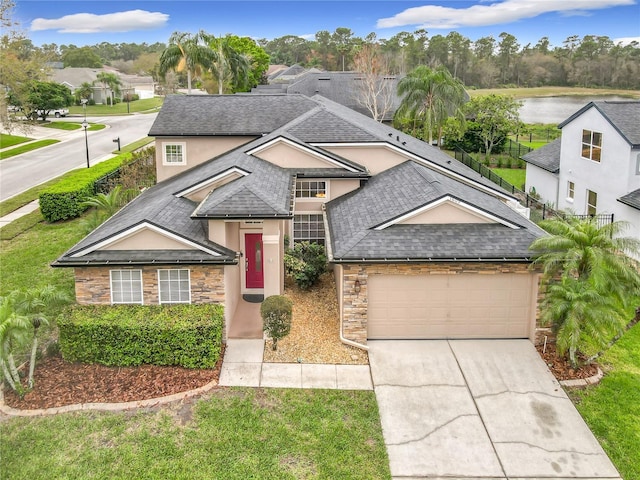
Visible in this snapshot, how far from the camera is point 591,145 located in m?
25.7

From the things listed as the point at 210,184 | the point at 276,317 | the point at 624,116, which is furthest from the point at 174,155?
the point at 624,116

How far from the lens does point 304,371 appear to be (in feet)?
45.9

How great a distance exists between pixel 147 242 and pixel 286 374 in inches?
199

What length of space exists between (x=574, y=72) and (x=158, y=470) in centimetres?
8295

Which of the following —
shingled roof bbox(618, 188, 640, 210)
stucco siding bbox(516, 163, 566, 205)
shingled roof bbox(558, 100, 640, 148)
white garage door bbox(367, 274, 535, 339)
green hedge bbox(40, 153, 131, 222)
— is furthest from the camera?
stucco siding bbox(516, 163, 566, 205)

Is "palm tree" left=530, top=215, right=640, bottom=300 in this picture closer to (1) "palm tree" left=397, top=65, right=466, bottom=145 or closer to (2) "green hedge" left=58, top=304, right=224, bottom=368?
(2) "green hedge" left=58, top=304, right=224, bottom=368

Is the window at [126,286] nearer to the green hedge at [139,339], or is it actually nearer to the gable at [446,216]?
the green hedge at [139,339]

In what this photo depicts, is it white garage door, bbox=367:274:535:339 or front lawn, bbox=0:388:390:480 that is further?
white garage door, bbox=367:274:535:339

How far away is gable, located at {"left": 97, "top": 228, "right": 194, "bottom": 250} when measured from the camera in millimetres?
14508

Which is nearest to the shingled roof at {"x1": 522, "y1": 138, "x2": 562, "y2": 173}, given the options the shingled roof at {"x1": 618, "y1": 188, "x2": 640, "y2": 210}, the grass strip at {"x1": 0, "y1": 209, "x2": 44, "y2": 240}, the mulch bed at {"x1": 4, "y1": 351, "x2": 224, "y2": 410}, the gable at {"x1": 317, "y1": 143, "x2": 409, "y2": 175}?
the shingled roof at {"x1": 618, "y1": 188, "x2": 640, "y2": 210}

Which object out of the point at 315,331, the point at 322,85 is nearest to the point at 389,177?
the point at 315,331

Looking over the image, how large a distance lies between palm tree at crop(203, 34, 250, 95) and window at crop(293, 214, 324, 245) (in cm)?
3528

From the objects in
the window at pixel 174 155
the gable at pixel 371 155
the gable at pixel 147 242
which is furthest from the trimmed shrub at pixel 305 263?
the window at pixel 174 155

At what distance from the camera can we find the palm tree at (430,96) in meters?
41.8
